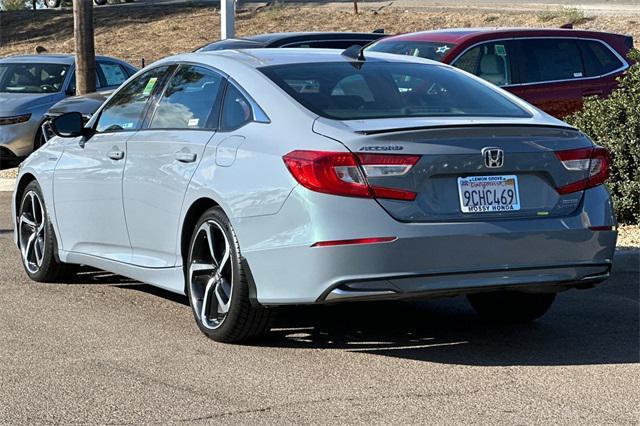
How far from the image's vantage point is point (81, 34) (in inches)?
714

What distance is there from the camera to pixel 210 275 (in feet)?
23.5

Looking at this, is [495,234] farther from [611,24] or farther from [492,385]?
[611,24]

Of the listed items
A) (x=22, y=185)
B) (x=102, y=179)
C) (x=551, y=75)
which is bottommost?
(x=551, y=75)

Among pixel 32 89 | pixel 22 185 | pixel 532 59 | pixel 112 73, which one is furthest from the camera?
pixel 112 73

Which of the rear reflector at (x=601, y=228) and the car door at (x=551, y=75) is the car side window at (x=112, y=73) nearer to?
the car door at (x=551, y=75)

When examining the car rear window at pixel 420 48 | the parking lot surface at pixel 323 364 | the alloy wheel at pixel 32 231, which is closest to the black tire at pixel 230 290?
the parking lot surface at pixel 323 364

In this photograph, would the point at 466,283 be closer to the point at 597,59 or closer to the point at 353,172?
the point at 353,172

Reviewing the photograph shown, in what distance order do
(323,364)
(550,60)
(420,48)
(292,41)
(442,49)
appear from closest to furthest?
(323,364) < (442,49) < (420,48) < (550,60) < (292,41)

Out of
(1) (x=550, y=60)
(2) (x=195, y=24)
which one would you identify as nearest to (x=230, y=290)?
(1) (x=550, y=60)

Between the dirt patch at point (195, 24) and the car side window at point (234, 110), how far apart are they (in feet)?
92.0

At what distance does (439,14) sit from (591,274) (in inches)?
Answer: 1299

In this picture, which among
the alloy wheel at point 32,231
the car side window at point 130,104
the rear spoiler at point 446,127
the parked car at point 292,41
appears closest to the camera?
the rear spoiler at point 446,127

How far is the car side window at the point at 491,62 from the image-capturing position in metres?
13.8

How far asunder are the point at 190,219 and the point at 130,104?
54.2 inches
